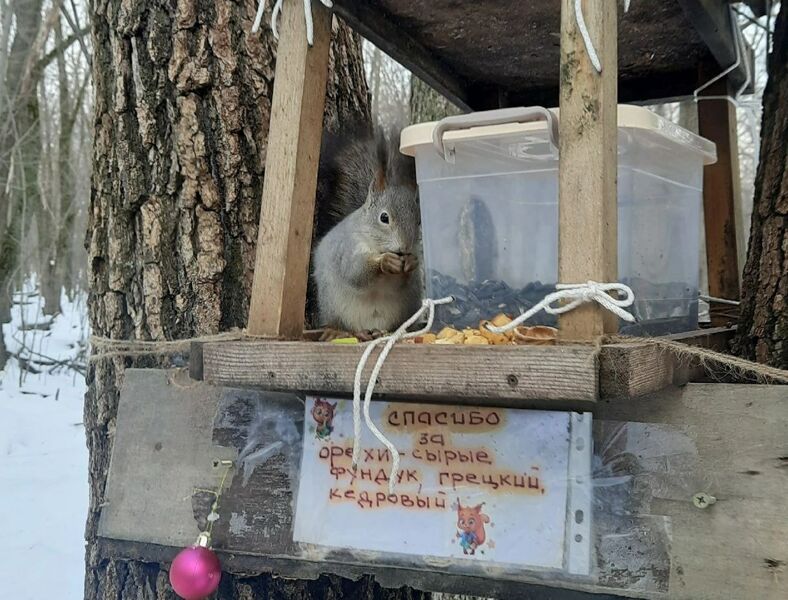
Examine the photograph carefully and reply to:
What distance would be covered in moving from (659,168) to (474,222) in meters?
0.26

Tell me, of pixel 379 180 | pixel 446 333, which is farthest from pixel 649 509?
pixel 379 180

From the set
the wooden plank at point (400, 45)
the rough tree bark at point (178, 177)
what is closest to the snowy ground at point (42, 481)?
the rough tree bark at point (178, 177)

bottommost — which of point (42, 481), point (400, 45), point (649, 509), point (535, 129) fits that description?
point (42, 481)

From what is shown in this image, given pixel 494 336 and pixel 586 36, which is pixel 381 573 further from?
pixel 586 36

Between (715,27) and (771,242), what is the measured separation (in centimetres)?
36

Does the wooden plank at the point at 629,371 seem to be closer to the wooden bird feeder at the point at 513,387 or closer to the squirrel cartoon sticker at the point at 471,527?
the wooden bird feeder at the point at 513,387

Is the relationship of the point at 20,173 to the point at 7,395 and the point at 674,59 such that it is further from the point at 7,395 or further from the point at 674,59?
the point at 674,59

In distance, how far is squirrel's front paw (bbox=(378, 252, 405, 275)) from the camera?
1218 mm

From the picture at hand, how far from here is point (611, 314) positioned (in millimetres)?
840

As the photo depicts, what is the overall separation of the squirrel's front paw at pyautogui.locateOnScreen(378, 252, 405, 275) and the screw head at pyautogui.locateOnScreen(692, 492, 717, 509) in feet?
1.73

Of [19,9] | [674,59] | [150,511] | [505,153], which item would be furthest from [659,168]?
[19,9]

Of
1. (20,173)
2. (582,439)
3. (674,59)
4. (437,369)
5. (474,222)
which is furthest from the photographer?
(20,173)

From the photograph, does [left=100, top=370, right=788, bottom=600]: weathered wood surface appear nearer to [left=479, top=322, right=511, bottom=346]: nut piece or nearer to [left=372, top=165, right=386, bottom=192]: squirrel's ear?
[left=479, top=322, right=511, bottom=346]: nut piece

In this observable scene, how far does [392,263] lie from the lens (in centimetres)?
122
